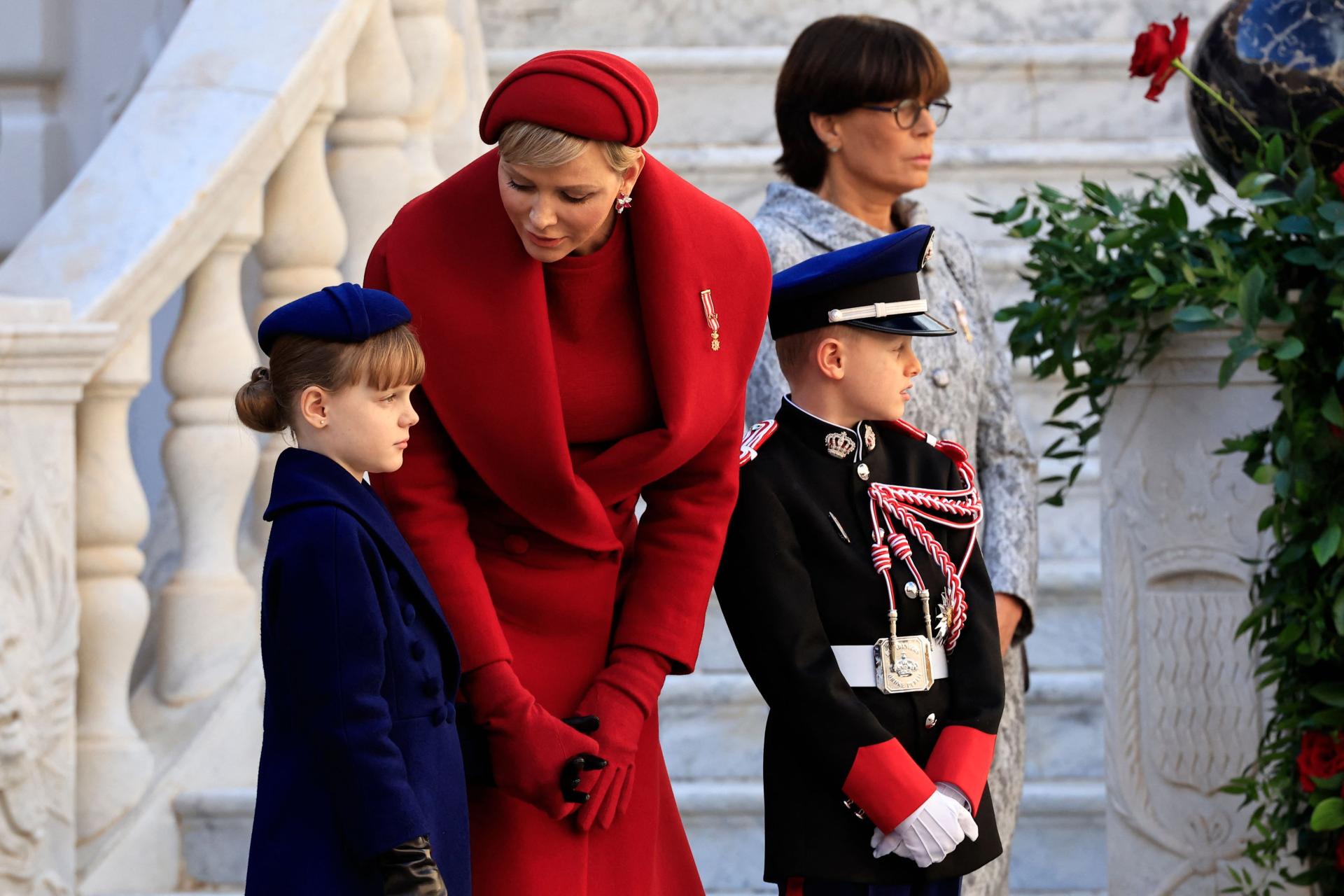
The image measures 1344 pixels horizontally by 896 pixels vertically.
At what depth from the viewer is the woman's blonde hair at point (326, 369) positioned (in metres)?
1.91

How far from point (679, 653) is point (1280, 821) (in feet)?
3.74

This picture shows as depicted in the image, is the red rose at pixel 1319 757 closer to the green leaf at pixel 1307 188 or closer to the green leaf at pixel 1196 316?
the green leaf at pixel 1196 316

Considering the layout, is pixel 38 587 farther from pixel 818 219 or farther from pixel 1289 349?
pixel 1289 349

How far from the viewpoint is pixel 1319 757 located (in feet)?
8.85

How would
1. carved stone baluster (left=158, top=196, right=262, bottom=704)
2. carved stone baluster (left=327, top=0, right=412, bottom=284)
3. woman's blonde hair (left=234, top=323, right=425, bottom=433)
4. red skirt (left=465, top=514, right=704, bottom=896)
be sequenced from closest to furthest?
woman's blonde hair (left=234, top=323, right=425, bottom=433) → red skirt (left=465, top=514, right=704, bottom=896) → carved stone baluster (left=158, top=196, right=262, bottom=704) → carved stone baluster (left=327, top=0, right=412, bottom=284)

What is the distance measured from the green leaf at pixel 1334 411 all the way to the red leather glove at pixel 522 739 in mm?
1271

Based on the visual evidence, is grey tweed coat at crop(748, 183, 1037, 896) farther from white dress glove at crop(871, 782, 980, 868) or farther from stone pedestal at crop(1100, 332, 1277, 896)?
white dress glove at crop(871, 782, 980, 868)

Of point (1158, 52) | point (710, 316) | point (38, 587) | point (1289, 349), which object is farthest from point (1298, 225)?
point (38, 587)

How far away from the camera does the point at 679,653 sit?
82.7 inches

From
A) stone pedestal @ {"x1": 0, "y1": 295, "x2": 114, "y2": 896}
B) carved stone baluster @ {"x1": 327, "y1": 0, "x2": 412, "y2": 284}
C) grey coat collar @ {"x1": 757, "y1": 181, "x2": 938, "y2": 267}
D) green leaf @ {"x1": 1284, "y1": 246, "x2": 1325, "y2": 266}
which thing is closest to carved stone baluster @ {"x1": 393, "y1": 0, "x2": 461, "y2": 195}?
carved stone baluster @ {"x1": 327, "y1": 0, "x2": 412, "y2": 284}

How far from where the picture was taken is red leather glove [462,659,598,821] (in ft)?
6.37

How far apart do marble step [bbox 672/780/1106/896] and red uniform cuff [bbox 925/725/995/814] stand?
1142mm

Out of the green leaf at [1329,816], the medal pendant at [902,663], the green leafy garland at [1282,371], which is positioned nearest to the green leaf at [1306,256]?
the green leafy garland at [1282,371]

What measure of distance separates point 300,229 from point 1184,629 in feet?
Answer: 5.61
